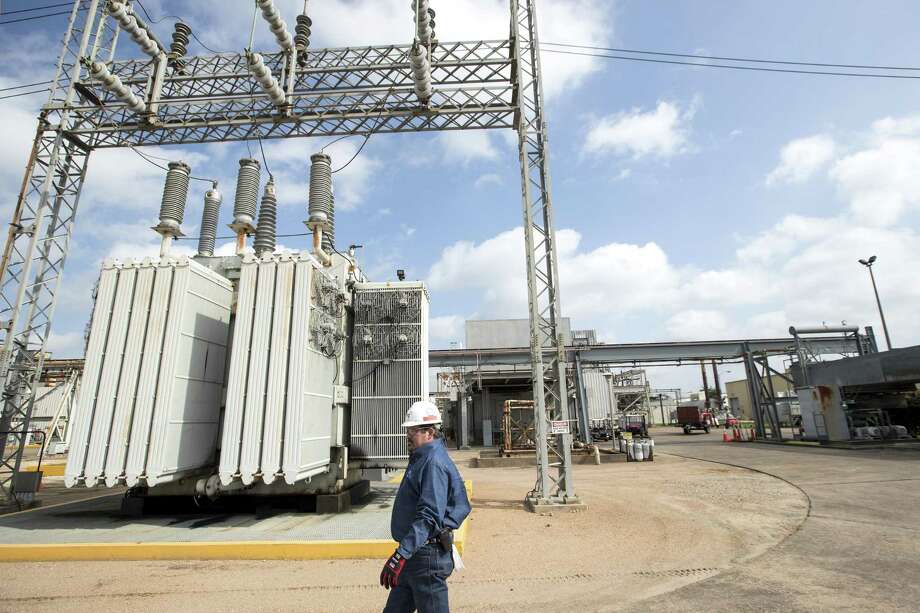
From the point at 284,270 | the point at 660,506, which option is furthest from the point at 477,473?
the point at 284,270

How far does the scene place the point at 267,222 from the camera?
11008 mm

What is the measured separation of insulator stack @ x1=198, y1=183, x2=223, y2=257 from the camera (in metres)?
11.2

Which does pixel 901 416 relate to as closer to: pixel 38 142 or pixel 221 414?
pixel 221 414

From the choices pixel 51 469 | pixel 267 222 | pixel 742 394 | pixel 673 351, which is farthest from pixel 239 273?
pixel 742 394

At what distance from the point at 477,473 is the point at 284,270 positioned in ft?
43.2

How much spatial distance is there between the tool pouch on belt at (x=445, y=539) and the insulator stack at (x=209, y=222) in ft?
33.5

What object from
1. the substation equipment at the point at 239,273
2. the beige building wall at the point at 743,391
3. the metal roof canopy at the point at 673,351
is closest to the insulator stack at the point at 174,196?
the substation equipment at the point at 239,273

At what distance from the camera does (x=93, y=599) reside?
210 inches

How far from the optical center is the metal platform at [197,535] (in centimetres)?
666

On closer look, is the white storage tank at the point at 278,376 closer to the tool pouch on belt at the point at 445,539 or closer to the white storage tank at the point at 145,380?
the white storage tank at the point at 145,380

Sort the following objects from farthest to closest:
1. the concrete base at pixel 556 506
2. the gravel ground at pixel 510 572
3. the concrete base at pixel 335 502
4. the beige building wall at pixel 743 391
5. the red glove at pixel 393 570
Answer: the beige building wall at pixel 743 391, the concrete base at pixel 556 506, the concrete base at pixel 335 502, the gravel ground at pixel 510 572, the red glove at pixel 393 570

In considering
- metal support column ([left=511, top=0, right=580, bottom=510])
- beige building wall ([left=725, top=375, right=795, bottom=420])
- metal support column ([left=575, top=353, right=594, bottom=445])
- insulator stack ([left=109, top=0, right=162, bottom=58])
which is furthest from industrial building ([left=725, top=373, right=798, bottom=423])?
insulator stack ([left=109, top=0, right=162, bottom=58])

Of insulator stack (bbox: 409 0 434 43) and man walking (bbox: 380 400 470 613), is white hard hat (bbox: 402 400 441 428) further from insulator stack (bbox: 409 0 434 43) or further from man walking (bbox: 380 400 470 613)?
insulator stack (bbox: 409 0 434 43)

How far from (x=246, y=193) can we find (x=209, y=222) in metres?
1.43
